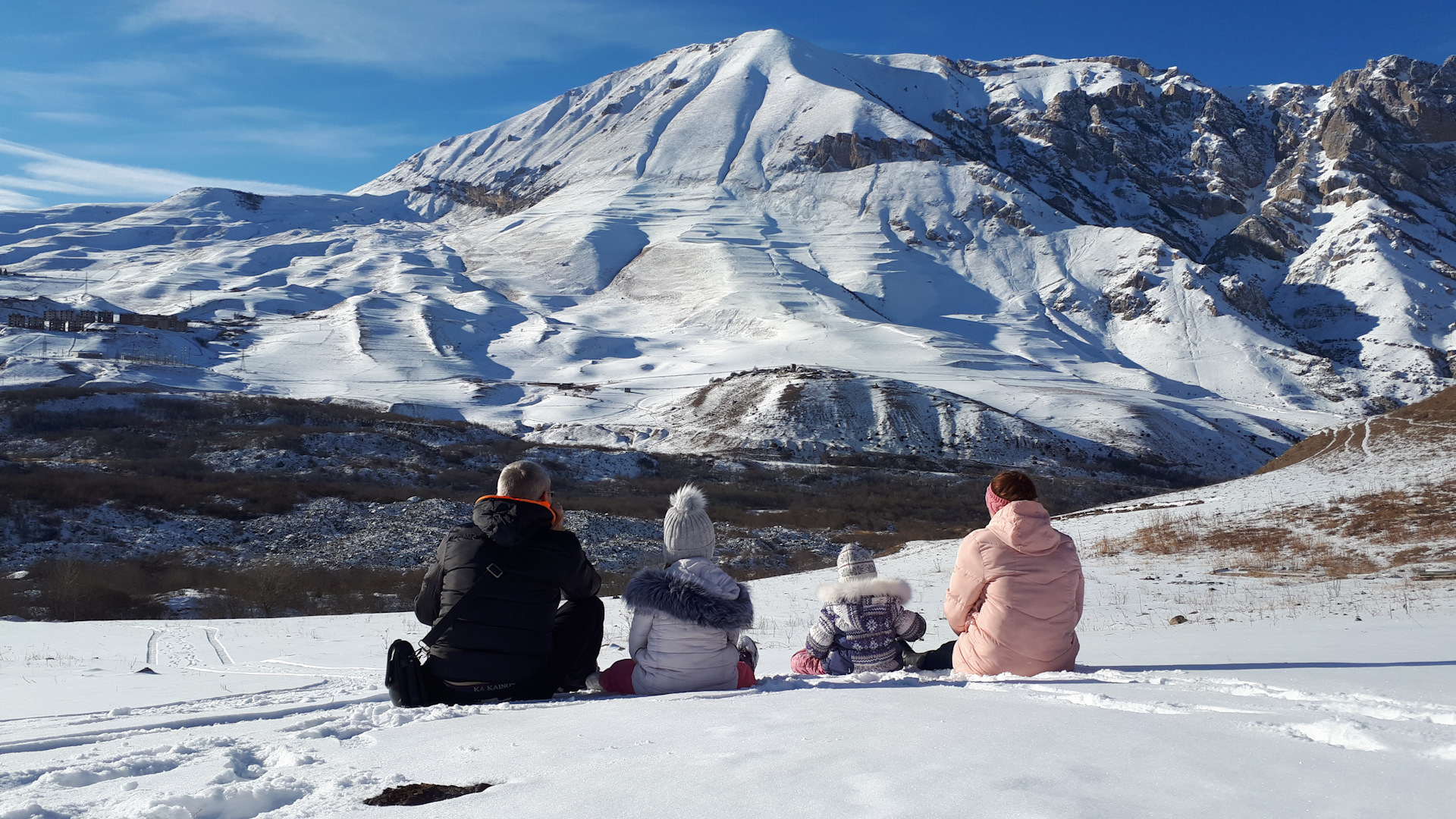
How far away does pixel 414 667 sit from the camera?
540 centimetres

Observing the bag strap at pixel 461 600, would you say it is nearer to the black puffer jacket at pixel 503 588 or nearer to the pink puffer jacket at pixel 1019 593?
the black puffer jacket at pixel 503 588

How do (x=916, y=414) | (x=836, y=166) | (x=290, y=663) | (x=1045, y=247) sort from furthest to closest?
1. (x=836, y=166)
2. (x=1045, y=247)
3. (x=916, y=414)
4. (x=290, y=663)

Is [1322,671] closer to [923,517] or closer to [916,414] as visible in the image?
[923,517]

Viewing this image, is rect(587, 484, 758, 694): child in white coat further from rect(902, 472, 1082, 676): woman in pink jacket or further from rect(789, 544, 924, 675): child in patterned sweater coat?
rect(902, 472, 1082, 676): woman in pink jacket

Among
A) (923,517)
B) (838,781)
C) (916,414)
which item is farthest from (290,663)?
(916,414)

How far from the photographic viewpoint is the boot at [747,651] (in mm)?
6264

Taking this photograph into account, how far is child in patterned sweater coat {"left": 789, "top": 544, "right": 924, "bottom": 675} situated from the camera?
630 cm

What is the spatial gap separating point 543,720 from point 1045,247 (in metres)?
178

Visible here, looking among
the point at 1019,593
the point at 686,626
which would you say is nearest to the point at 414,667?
the point at 686,626

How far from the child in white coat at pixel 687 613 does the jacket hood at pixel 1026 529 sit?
1.70 m

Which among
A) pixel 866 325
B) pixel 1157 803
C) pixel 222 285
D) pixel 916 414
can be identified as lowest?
pixel 1157 803

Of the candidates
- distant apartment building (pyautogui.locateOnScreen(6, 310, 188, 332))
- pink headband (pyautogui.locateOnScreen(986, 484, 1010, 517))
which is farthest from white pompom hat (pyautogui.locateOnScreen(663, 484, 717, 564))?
distant apartment building (pyautogui.locateOnScreen(6, 310, 188, 332))

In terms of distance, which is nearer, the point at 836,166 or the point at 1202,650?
the point at 1202,650

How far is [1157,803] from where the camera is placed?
2527 millimetres
